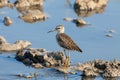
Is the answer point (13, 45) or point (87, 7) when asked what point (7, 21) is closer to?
point (13, 45)

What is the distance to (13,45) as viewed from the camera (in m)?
15.7

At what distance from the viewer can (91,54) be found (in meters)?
15.5

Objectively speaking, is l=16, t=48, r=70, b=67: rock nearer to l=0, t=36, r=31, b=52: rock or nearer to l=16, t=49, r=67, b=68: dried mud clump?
l=16, t=49, r=67, b=68: dried mud clump

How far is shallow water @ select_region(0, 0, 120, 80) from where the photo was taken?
1431 centimetres

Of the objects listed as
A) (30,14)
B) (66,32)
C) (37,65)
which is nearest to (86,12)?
(30,14)

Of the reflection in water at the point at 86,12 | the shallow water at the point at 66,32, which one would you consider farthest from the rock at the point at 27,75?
the reflection in water at the point at 86,12

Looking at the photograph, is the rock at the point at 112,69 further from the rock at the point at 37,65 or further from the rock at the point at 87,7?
the rock at the point at 87,7

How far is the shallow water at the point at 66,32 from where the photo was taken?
14.3 m

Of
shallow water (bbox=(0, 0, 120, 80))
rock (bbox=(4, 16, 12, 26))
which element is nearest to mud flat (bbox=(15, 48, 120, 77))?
shallow water (bbox=(0, 0, 120, 80))

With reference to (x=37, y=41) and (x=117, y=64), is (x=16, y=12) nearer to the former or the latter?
(x=37, y=41)

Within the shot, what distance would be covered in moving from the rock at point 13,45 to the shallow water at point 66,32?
0.74 ft

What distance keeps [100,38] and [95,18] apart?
2695 millimetres

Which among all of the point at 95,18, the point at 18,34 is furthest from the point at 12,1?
the point at 18,34

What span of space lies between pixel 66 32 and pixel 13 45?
2494 millimetres
